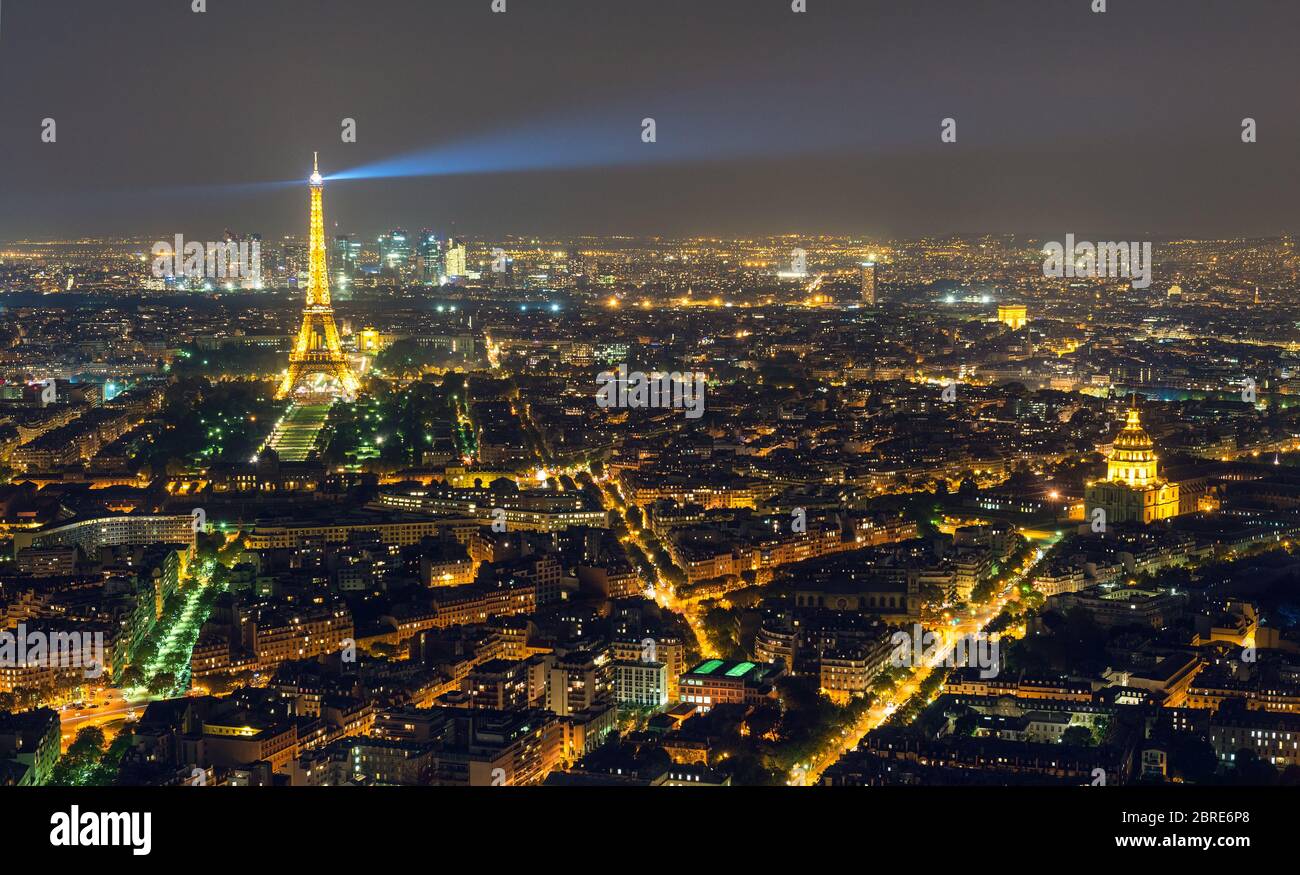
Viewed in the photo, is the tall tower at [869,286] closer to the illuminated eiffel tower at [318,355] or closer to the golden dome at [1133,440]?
the illuminated eiffel tower at [318,355]

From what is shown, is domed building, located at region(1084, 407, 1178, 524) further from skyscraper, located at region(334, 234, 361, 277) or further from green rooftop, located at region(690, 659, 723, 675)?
skyscraper, located at region(334, 234, 361, 277)

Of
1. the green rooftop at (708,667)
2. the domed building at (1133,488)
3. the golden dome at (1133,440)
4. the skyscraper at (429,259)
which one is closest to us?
the green rooftop at (708,667)

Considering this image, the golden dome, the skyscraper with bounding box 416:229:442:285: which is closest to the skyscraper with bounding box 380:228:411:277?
the skyscraper with bounding box 416:229:442:285

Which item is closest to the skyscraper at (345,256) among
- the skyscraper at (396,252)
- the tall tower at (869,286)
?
the skyscraper at (396,252)

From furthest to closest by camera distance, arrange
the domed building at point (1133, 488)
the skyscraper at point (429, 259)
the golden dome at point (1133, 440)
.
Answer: the skyscraper at point (429, 259) < the golden dome at point (1133, 440) < the domed building at point (1133, 488)
